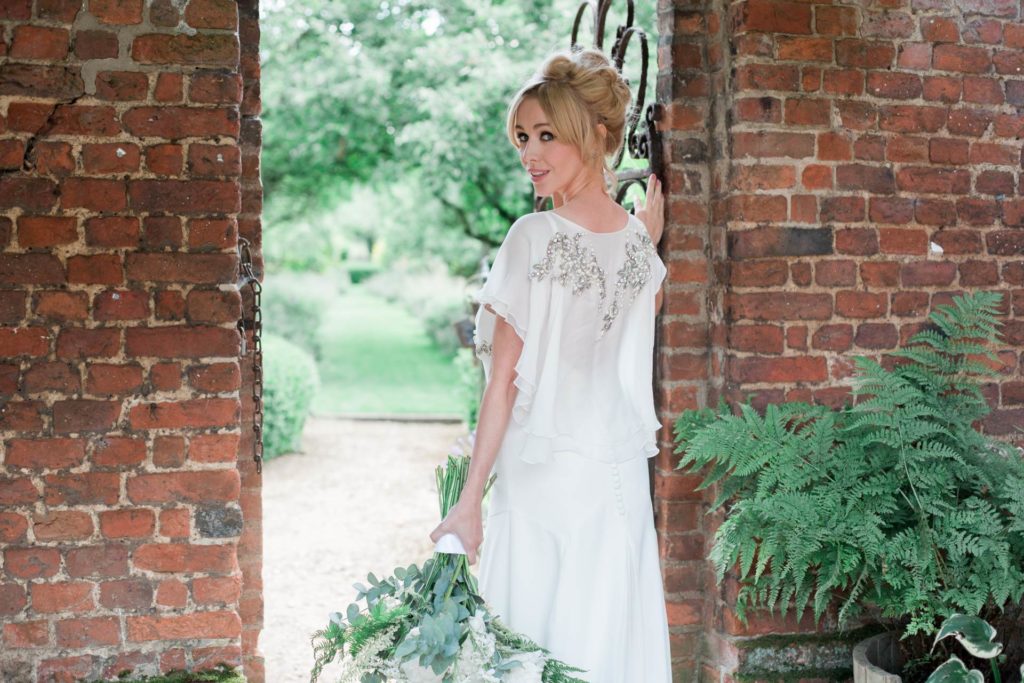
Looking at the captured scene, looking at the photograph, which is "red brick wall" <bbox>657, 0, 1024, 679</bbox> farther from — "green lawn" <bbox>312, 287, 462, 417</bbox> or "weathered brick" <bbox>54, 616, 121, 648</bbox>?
"green lawn" <bbox>312, 287, 462, 417</bbox>

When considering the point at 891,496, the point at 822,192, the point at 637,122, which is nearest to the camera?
the point at 891,496

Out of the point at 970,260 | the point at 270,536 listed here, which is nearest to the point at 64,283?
the point at 970,260

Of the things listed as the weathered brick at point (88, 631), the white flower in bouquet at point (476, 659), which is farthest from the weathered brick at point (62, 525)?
the white flower in bouquet at point (476, 659)

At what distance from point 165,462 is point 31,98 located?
Answer: 3.54 feet

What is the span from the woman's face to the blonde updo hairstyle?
0.02 m

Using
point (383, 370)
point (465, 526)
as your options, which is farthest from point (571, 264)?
point (383, 370)

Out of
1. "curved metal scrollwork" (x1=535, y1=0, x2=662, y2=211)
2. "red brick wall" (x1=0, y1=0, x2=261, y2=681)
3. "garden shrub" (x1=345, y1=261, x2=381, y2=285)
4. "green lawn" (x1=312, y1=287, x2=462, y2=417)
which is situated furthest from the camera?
"garden shrub" (x1=345, y1=261, x2=381, y2=285)

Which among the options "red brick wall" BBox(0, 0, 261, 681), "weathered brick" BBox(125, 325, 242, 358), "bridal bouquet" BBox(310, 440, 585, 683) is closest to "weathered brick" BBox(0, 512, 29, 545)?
"red brick wall" BBox(0, 0, 261, 681)

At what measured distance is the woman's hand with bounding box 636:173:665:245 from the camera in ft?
10.9

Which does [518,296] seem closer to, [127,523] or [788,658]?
[127,523]

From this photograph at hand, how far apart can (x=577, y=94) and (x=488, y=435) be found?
89 centimetres

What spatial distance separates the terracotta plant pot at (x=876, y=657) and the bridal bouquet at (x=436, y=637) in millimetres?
1075

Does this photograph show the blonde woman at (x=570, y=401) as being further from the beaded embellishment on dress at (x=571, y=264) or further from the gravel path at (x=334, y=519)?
the gravel path at (x=334, y=519)

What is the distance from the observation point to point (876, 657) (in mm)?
3066
